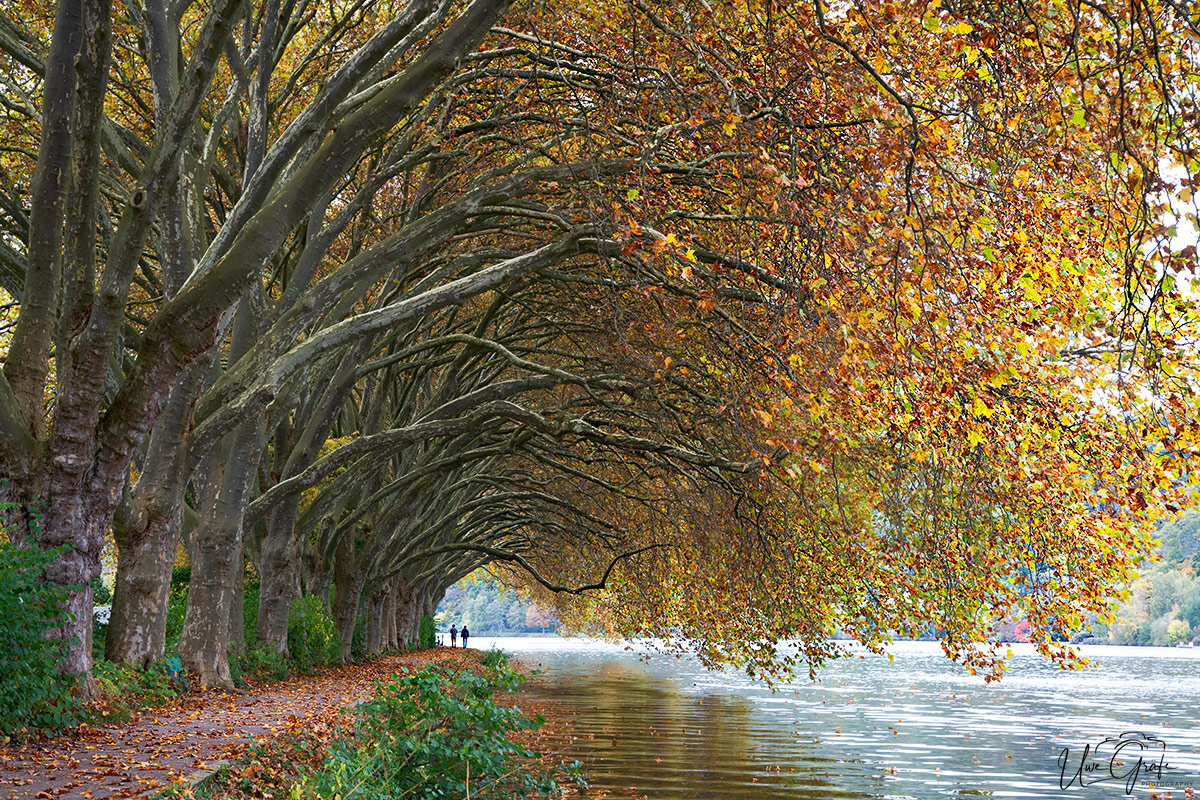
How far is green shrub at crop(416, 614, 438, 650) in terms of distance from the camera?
51338 millimetres

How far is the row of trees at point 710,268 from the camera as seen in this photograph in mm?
7785

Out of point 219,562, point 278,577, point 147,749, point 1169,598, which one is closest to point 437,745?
Answer: point 147,749

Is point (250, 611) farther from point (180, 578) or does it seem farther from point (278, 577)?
point (278, 577)

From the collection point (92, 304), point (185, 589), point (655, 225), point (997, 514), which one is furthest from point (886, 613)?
point (185, 589)

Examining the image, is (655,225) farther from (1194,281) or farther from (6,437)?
(6,437)

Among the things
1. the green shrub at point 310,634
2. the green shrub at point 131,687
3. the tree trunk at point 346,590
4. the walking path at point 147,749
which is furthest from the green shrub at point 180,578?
the green shrub at point 131,687

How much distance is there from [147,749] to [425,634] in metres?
45.8

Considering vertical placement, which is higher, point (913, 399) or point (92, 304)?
point (92, 304)

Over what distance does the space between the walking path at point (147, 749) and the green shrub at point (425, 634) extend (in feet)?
123

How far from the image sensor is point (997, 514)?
1165cm

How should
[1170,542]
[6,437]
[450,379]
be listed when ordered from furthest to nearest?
[1170,542] < [450,379] < [6,437]

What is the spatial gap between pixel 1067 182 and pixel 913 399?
251 centimetres
